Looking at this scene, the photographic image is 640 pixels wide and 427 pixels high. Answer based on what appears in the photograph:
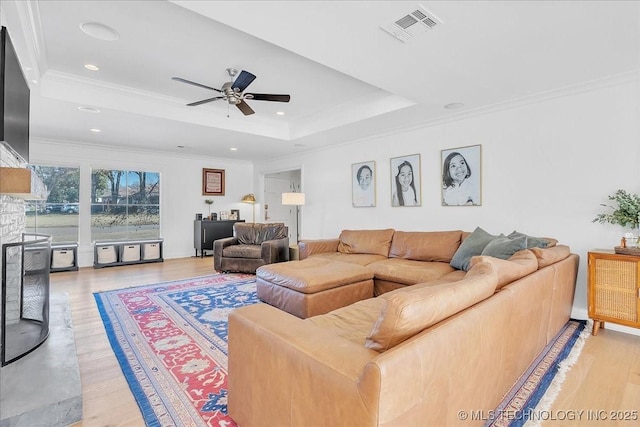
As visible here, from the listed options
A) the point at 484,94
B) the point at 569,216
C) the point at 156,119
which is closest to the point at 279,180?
the point at 156,119

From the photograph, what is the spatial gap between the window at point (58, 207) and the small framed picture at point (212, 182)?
2.36 meters

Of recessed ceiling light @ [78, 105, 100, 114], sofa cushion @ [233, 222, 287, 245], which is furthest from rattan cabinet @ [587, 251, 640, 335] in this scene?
recessed ceiling light @ [78, 105, 100, 114]

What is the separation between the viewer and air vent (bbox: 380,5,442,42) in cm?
202

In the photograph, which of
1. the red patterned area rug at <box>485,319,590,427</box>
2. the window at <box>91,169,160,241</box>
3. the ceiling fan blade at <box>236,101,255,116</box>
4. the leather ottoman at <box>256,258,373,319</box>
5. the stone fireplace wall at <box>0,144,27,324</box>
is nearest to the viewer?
the red patterned area rug at <box>485,319,590,427</box>

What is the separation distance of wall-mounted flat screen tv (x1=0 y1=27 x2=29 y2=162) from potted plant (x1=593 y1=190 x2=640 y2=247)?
456cm

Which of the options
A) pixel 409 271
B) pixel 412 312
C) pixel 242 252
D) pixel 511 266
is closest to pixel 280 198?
pixel 242 252

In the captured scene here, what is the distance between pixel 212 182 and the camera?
7.57 m

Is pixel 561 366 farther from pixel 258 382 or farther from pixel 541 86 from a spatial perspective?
pixel 541 86

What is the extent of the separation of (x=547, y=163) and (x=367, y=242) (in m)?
2.32

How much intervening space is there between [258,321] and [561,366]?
2203 millimetres

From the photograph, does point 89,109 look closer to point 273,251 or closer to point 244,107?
point 244,107

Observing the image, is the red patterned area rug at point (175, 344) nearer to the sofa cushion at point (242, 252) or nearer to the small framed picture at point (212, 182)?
the sofa cushion at point (242, 252)

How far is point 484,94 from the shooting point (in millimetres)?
3404

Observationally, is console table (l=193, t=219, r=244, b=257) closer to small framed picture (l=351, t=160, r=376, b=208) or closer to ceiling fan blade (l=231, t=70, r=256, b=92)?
small framed picture (l=351, t=160, r=376, b=208)
